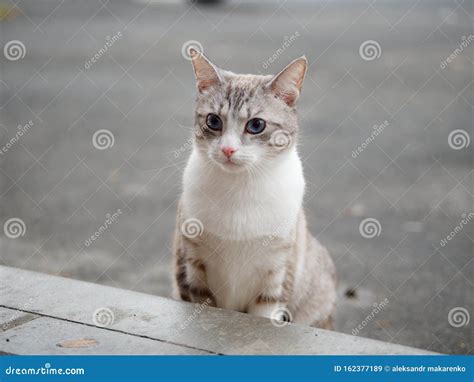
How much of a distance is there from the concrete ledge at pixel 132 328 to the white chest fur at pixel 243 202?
0.37m

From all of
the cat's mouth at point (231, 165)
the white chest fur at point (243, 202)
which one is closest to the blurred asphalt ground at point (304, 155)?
the white chest fur at point (243, 202)

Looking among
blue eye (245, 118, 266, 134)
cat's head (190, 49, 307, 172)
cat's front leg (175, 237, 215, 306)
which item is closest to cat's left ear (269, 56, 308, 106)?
cat's head (190, 49, 307, 172)

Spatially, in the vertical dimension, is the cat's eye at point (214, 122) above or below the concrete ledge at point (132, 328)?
above

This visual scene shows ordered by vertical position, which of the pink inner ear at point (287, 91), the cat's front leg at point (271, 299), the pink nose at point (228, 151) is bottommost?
the cat's front leg at point (271, 299)

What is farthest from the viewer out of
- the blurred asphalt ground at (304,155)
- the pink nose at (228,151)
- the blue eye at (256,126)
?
the blurred asphalt ground at (304,155)

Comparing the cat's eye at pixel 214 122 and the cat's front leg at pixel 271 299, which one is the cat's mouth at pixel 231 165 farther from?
the cat's front leg at pixel 271 299

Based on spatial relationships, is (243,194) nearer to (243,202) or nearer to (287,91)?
(243,202)

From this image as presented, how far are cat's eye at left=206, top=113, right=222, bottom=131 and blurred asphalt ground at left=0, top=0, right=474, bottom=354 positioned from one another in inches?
12.2

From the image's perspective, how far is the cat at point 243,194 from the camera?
9.92ft

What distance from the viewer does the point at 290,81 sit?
3092 millimetres

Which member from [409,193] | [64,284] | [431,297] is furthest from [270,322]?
[409,193]

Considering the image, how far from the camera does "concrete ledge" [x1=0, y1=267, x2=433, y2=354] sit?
2.62 m

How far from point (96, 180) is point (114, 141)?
1.06 m
